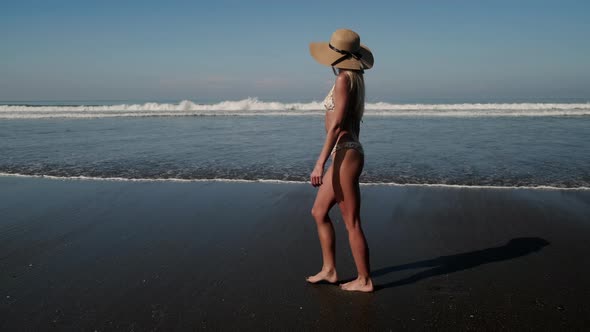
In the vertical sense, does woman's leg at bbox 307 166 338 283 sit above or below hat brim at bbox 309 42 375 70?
below

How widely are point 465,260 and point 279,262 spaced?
5.84ft

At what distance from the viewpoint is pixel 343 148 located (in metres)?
3.03

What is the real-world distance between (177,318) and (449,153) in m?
8.49

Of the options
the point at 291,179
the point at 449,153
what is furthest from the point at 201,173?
the point at 449,153

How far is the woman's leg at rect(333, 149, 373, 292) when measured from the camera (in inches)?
120

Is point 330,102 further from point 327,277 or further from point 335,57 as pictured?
point 327,277

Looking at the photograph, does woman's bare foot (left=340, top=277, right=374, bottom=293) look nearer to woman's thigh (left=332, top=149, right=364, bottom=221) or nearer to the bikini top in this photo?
woman's thigh (left=332, top=149, right=364, bottom=221)

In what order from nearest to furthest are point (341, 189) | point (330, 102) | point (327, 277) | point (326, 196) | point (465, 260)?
point (330, 102) < point (341, 189) < point (326, 196) < point (327, 277) < point (465, 260)

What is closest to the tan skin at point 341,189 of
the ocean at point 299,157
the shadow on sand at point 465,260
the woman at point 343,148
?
the woman at point 343,148

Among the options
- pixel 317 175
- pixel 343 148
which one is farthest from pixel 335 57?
pixel 317 175

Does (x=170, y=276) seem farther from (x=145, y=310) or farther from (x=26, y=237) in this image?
(x=26, y=237)

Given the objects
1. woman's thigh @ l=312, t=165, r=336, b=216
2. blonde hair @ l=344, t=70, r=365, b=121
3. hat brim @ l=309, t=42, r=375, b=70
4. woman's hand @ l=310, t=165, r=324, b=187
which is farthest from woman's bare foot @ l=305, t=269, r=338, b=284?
hat brim @ l=309, t=42, r=375, b=70

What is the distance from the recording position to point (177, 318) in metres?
2.85

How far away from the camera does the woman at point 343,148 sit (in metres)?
2.89
